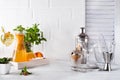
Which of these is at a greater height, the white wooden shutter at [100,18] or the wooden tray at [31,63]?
the white wooden shutter at [100,18]

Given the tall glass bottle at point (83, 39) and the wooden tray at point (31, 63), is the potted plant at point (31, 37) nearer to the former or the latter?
the wooden tray at point (31, 63)

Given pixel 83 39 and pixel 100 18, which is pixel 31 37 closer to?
pixel 83 39

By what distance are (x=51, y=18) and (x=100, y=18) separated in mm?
356

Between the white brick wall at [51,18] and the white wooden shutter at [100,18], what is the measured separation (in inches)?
2.1

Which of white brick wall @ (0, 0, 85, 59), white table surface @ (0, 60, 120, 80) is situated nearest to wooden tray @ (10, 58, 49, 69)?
white table surface @ (0, 60, 120, 80)

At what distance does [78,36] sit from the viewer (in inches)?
77.3

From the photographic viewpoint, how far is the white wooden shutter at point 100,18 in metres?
2.06

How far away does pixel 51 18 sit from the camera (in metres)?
2.12

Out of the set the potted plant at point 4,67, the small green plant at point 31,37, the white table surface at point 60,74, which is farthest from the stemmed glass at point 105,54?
the potted plant at point 4,67

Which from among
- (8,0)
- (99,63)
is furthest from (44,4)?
(99,63)

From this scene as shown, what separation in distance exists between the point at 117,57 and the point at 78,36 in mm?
330

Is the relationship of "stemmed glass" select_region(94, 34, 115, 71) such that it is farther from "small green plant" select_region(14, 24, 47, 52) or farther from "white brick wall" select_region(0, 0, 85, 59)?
"small green plant" select_region(14, 24, 47, 52)

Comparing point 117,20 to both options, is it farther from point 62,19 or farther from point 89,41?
point 62,19

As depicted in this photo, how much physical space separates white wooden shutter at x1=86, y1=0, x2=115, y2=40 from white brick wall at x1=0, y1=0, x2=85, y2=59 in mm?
53
